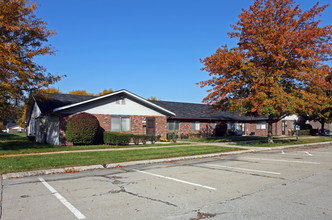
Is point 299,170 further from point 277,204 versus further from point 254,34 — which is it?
point 254,34

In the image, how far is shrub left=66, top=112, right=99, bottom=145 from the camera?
769 inches

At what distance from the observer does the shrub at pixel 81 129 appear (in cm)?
1953

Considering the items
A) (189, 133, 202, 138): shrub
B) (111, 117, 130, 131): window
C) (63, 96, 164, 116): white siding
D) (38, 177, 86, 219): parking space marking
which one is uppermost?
(63, 96, 164, 116): white siding

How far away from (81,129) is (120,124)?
4.50 metres

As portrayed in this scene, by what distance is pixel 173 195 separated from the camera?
21.7 ft

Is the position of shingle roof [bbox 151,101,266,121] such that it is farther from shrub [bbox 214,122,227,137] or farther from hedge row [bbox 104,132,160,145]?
hedge row [bbox 104,132,160,145]

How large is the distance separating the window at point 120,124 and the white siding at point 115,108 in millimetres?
526

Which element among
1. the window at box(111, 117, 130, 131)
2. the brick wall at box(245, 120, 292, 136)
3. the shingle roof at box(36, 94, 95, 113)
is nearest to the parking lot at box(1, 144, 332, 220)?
the window at box(111, 117, 130, 131)

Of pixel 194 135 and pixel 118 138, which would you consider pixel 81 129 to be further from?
pixel 194 135

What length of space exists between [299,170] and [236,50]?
13.2m

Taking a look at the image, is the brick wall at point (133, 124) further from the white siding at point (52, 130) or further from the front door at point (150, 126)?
the white siding at point (52, 130)

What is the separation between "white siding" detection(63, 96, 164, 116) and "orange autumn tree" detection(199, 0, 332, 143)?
21.4 feet

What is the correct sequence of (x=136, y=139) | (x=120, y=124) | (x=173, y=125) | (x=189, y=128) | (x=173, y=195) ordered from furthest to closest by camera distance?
(x=189, y=128)
(x=173, y=125)
(x=120, y=124)
(x=136, y=139)
(x=173, y=195)

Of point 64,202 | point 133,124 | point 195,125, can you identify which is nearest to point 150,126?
point 133,124
